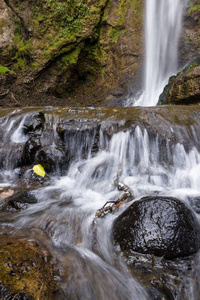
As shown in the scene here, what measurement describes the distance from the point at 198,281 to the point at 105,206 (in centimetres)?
156

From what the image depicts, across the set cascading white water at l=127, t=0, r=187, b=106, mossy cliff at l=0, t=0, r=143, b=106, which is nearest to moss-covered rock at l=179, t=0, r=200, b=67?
cascading white water at l=127, t=0, r=187, b=106

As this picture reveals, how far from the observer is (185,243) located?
2.31m

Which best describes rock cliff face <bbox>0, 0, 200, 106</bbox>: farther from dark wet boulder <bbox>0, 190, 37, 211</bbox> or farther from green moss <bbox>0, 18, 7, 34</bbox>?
dark wet boulder <bbox>0, 190, 37, 211</bbox>

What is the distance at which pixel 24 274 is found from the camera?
162 cm

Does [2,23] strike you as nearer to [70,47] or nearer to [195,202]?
[70,47]

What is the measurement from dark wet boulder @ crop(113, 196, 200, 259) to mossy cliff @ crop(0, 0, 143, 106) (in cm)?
815

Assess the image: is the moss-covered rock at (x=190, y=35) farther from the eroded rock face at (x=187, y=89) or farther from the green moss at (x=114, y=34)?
the eroded rock face at (x=187, y=89)

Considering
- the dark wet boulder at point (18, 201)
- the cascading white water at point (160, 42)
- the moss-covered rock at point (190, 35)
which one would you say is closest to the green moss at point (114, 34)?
the cascading white water at point (160, 42)

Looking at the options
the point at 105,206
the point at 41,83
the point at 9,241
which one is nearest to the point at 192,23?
the point at 41,83

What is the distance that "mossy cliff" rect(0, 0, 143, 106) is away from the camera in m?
9.88

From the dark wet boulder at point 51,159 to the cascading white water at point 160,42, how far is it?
576 cm

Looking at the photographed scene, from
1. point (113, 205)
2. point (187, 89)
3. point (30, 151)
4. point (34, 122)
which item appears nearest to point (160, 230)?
point (113, 205)

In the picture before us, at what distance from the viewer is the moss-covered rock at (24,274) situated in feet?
4.74

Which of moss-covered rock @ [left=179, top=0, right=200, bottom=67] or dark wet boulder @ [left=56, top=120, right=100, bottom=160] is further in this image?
moss-covered rock @ [left=179, top=0, right=200, bottom=67]
